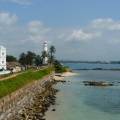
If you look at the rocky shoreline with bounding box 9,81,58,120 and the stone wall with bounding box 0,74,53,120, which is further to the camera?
the rocky shoreline with bounding box 9,81,58,120

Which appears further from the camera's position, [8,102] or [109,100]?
[109,100]

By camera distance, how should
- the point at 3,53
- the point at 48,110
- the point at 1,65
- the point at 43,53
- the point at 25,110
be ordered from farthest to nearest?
the point at 43,53
the point at 3,53
the point at 1,65
the point at 48,110
the point at 25,110

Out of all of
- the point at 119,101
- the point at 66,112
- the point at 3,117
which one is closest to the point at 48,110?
the point at 66,112

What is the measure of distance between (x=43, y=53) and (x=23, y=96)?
124 meters

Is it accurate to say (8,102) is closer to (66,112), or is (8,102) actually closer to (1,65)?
(66,112)

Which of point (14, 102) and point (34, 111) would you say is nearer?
point (14, 102)

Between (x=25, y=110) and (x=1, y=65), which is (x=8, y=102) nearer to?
(x=25, y=110)

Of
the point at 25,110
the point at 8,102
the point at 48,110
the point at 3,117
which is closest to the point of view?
the point at 3,117

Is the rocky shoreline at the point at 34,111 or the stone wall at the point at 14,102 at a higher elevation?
the stone wall at the point at 14,102

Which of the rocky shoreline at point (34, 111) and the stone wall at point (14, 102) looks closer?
the stone wall at point (14, 102)

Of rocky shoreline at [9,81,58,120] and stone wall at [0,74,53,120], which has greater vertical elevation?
stone wall at [0,74,53,120]

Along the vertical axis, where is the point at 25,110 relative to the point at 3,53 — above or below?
below

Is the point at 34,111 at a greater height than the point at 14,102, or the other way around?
the point at 14,102

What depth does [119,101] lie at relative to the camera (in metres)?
78.6
